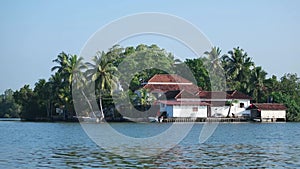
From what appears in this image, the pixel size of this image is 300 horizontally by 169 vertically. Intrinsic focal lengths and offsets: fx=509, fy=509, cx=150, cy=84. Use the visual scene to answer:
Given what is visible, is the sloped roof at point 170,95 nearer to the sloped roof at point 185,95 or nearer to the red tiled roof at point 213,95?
the sloped roof at point 185,95

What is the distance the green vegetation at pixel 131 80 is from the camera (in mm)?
59031

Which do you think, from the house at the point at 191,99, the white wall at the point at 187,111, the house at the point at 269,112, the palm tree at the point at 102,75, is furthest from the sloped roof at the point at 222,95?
the palm tree at the point at 102,75

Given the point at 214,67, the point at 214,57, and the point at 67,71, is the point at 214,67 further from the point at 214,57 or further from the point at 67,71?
the point at 67,71

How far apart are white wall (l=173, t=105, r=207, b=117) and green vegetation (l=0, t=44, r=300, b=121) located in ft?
11.4

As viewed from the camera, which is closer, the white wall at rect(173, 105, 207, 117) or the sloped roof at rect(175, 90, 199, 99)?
the white wall at rect(173, 105, 207, 117)

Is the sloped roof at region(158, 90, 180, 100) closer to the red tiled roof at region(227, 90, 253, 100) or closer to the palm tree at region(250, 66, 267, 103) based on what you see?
the red tiled roof at region(227, 90, 253, 100)

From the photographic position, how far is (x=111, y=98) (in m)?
59.6

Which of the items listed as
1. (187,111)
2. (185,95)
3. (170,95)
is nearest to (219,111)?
(185,95)

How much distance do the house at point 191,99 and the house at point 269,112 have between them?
6.64ft

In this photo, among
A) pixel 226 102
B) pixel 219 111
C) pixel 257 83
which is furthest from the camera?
pixel 257 83

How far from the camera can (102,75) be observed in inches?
2283

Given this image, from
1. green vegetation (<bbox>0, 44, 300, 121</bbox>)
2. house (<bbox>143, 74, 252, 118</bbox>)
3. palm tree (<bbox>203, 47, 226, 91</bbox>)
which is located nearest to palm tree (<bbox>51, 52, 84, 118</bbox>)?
green vegetation (<bbox>0, 44, 300, 121</bbox>)

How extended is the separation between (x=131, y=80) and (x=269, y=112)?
59.8 feet

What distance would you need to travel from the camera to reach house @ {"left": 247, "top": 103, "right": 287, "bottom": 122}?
63.2 meters
